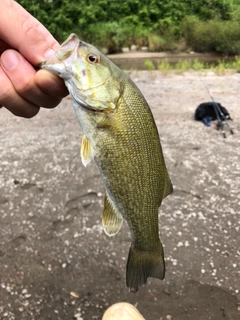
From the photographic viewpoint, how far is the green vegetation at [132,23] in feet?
30.5

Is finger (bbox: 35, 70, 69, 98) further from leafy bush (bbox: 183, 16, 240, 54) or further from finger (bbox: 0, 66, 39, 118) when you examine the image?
leafy bush (bbox: 183, 16, 240, 54)

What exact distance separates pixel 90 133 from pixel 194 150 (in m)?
3.72

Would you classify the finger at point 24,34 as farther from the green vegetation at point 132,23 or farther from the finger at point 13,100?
the green vegetation at point 132,23

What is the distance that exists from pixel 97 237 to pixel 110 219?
2.02 m

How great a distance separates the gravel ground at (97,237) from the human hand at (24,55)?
6.21 ft

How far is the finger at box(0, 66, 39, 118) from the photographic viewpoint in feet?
4.80

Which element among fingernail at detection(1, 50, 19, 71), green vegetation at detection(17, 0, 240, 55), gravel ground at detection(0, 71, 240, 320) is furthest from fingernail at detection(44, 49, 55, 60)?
green vegetation at detection(17, 0, 240, 55)

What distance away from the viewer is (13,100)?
5.00ft

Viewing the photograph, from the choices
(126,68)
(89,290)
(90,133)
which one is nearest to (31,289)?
(89,290)

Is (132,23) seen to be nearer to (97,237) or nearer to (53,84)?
(97,237)

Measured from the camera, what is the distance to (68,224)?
3.60 metres

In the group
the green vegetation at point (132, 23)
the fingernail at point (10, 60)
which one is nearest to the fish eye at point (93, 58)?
the fingernail at point (10, 60)

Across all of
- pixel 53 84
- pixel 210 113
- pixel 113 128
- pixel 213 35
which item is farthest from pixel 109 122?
pixel 213 35

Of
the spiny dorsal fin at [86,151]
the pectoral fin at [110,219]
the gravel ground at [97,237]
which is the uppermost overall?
the spiny dorsal fin at [86,151]
